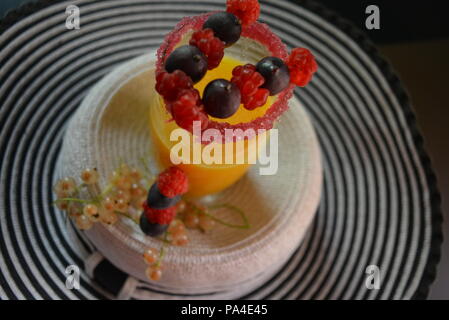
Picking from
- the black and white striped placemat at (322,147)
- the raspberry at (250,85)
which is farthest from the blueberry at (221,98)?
the black and white striped placemat at (322,147)

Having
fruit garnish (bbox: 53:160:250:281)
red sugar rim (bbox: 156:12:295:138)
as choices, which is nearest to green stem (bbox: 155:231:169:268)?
fruit garnish (bbox: 53:160:250:281)

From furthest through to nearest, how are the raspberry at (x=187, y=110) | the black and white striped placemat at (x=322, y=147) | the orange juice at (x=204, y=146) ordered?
the black and white striped placemat at (x=322, y=147)
the orange juice at (x=204, y=146)
the raspberry at (x=187, y=110)

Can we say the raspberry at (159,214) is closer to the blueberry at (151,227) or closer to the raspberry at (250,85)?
the blueberry at (151,227)

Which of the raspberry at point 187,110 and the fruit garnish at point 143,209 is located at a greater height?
the raspberry at point 187,110

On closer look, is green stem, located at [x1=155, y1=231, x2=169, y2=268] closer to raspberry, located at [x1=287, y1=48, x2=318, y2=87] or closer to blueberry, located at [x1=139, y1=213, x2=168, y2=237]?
blueberry, located at [x1=139, y1=213, x2=168, y2=237]

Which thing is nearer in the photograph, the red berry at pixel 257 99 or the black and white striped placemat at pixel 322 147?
A: the red berry at pixel 257 99

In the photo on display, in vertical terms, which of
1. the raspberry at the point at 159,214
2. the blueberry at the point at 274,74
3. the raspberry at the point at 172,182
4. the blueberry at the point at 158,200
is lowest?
the raspberry at the point at 159,214

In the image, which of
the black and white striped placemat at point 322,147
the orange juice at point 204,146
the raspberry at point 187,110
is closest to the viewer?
the raspberry at point 187,110
